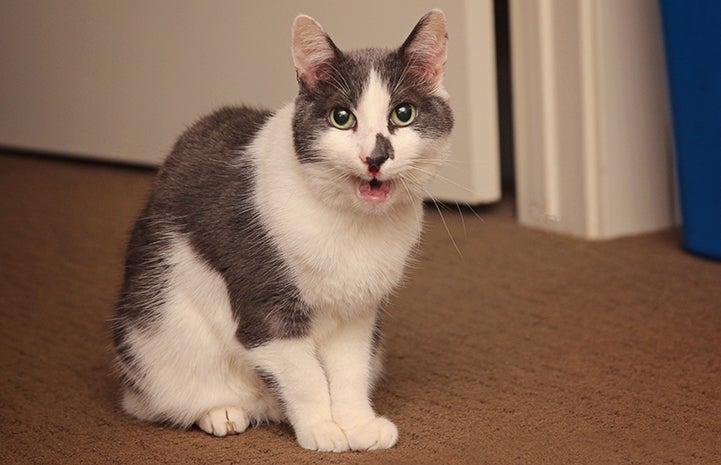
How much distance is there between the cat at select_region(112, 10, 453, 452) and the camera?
4.01ft

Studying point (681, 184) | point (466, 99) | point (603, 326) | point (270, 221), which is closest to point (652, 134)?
point (681, 184)

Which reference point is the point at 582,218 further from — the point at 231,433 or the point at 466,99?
the point at 231,433

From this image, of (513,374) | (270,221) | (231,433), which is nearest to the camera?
(270,221)

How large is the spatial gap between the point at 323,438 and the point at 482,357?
414 mm

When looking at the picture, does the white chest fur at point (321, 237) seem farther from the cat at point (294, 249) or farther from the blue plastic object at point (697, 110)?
the blue plastic object at point (697, 110)

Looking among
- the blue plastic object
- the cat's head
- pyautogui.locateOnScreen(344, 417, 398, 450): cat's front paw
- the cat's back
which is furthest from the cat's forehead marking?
the blue plastic object

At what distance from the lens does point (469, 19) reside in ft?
7.49

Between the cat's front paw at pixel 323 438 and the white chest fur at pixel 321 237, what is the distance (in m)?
0.15

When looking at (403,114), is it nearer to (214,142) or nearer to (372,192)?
(372,192)

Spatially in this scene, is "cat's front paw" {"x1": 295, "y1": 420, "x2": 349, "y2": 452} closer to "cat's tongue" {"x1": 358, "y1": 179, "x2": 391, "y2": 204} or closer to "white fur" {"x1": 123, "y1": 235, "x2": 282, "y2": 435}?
"white fur" {"x1": 123, "y1": 235, "x2": 282, "y2": 435}

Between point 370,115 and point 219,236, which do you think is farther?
point 219,236

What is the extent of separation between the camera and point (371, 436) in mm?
1294

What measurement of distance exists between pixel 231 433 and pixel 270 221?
31 cm

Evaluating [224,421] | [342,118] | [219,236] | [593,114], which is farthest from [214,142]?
[593,114]
